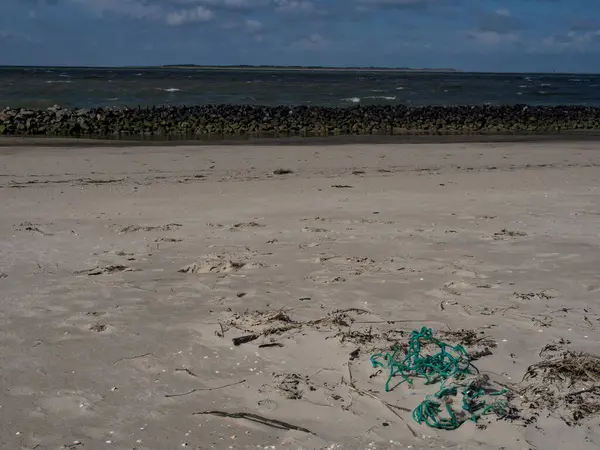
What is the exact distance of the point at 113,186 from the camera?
32.3 feet

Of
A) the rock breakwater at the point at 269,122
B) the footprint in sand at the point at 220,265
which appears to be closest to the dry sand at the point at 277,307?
the footprint in sand at the point at 220,265

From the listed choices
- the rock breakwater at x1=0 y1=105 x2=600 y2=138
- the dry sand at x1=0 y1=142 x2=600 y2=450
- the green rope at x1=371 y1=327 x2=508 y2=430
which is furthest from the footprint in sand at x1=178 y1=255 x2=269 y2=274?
the rock breakwater at x1=0 y1=105 x2=600 y2=138

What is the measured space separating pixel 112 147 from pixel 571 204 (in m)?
11.3

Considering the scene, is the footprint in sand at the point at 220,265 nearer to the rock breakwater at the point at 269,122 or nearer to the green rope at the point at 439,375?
the green rope at the point at 439,375

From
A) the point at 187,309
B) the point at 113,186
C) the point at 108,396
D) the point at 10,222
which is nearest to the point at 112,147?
the point at 113,186

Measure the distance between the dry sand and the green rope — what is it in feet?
0.23

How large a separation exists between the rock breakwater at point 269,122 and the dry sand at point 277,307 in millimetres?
11328

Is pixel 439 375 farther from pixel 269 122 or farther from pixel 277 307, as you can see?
pixel 269 122

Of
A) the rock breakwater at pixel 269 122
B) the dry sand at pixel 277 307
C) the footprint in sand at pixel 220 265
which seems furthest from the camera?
the rock breakwater at pixel 269 122

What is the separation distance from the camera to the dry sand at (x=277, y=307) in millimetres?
2977

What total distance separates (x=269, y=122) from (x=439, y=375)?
19220mm

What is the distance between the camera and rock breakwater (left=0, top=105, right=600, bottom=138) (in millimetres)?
20375

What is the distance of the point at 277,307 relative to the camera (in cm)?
443

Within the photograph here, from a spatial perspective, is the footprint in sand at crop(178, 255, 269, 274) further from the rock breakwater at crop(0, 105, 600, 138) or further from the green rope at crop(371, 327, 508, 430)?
the rock breakwater at crop(0, 105, 600, 138)
